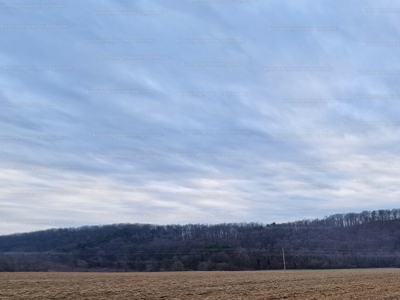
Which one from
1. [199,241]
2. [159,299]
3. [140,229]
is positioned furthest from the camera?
[140,229]

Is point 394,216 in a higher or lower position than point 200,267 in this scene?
higher

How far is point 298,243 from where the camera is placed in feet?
360

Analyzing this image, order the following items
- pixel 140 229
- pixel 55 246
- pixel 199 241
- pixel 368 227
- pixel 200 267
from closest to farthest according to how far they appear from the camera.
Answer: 1. pixel 200 267
2. pixel 55 246
3. pixel 199 241
4. pixel 140 229
5. pixel 368 227

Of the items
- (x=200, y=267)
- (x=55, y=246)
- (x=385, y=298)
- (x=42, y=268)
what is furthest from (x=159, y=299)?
(x=55, y=246)

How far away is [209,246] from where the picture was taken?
10531 centimetres

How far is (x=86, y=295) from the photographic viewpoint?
23.1 metres

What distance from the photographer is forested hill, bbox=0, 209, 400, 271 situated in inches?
3757

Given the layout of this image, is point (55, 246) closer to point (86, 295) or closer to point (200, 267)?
point (200, 267)

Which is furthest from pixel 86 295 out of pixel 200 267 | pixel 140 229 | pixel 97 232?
pixel 140 229

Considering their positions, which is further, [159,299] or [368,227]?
[368,227]

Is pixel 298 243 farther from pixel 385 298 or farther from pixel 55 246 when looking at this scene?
pixel 385 298

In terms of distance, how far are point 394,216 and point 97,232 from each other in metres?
90.8

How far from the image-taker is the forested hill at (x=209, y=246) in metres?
95.4

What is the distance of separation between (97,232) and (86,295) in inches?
3595
